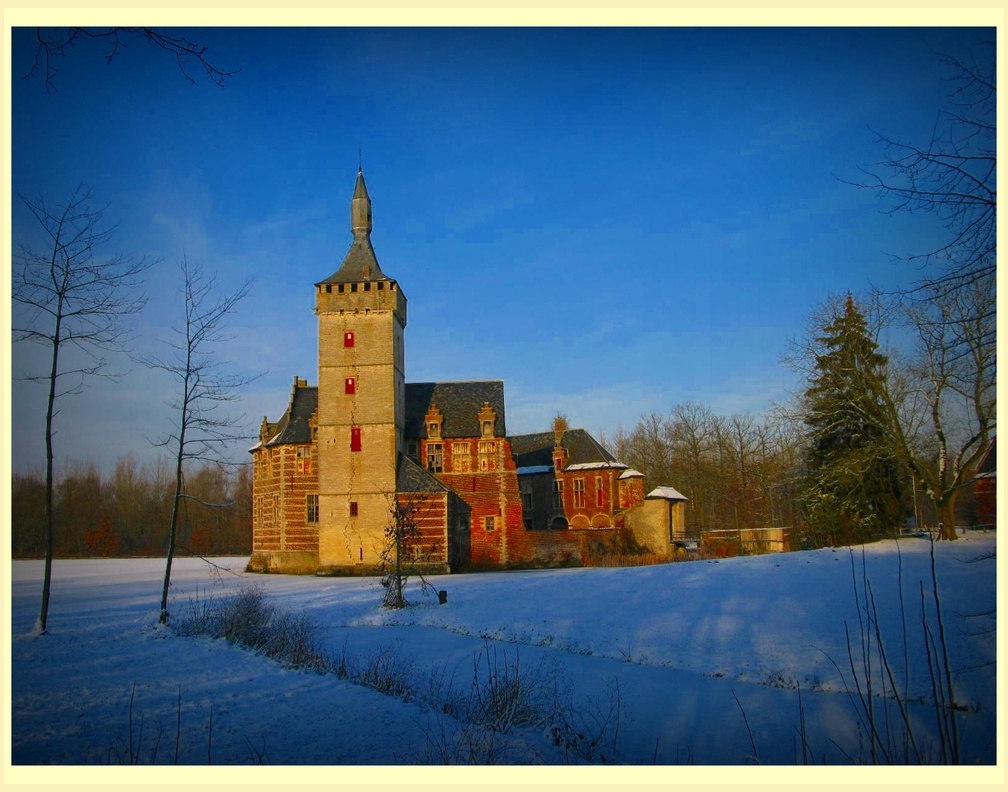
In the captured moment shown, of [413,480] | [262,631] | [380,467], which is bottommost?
[262,631]

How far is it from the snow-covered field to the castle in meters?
9.52

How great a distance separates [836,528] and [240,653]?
2263 centimetres

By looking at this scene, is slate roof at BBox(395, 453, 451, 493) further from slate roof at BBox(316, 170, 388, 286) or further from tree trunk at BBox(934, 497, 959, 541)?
tree trunk at BBox(934, 497, 959, 541)

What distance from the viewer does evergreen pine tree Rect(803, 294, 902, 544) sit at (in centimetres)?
2506

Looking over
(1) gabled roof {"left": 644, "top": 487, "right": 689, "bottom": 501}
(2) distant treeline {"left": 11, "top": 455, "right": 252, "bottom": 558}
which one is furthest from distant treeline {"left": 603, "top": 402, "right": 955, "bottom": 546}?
(2) distant treeline {"left": 11, "top": 455, "right": 252, "bottom": 558}

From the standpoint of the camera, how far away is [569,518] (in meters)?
42.7

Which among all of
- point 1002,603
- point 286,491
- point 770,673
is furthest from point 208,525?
point 1002,603

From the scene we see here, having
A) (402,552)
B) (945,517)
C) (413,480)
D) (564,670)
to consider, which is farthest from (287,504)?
(945,517)

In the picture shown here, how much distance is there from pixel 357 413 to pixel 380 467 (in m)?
2.68

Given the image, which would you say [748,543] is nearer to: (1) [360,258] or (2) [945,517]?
(2) [945,517]

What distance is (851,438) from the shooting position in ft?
88.2
